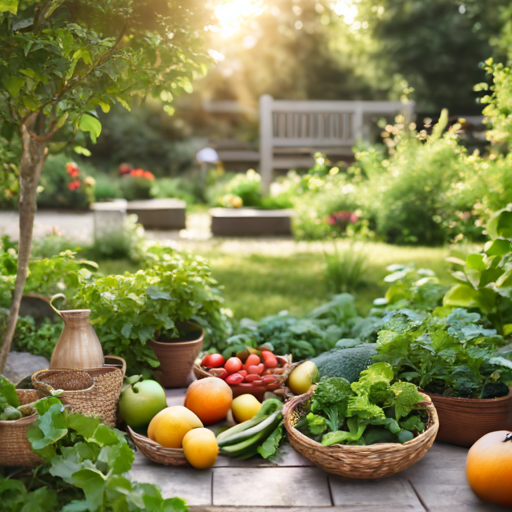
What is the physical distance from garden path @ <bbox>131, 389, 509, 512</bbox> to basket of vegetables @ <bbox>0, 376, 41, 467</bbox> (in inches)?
17.7

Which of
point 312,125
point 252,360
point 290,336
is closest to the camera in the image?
point 252,360

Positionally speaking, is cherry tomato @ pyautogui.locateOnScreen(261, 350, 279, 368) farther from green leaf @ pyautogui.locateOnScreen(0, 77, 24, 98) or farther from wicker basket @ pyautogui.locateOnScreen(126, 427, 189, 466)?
green leaf @ pyautogui.locateOnScreen(0, 77, 24, 98)

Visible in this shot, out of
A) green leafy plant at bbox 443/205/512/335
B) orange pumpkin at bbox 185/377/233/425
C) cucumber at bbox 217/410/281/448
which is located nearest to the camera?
cucumber at bbox 217/410/281/448

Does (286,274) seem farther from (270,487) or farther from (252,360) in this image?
(270,487)

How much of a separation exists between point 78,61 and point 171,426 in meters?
1.78

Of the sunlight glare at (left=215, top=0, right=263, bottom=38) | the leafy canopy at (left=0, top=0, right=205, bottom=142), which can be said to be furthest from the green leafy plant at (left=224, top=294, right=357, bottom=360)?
the sunlight glare at (left=215, top=0, right=263, bottom=38)

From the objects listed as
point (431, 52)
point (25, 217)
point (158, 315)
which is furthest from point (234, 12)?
point (431, 52)

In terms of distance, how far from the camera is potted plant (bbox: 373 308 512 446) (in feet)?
8.82

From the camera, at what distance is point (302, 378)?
10.1 ft

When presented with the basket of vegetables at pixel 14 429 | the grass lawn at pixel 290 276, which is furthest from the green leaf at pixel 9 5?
the grass lawn at pixel 290 276

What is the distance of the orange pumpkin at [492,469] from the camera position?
2207 mm

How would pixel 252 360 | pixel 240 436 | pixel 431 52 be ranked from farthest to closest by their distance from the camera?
1. pixel 431 52
2. pixel 252 360
3. pixel 240 436

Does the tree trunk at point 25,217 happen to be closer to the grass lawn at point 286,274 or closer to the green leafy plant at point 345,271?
the grass lawn at point 286,274

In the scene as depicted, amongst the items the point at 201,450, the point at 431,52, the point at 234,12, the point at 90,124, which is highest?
the point at 431,52
